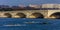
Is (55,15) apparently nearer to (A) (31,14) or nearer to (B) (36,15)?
(B) (36,15)

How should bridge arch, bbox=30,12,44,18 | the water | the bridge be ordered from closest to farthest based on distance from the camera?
the water < the bridge < bridge arch, bbox=30,12,44,18

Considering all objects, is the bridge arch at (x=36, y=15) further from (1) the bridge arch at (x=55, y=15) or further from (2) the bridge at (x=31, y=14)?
(1) the bridge arch at (x=55, y=15)

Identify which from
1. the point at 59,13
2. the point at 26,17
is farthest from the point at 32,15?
the point at 59,13

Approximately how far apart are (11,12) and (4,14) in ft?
10.3

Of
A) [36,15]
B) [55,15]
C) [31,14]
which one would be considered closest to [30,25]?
[55,15]

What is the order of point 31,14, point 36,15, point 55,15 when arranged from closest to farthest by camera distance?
point 55,15 → point 31,14 → point 36,15

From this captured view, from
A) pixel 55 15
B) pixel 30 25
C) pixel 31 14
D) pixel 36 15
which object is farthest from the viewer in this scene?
pixel 36 15

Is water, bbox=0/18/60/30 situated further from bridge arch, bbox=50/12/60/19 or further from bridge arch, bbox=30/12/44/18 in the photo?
bridge arch, bbox=30/12/44/18

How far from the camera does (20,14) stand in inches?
5379

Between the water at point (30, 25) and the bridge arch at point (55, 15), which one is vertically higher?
the water at point (30, 25)

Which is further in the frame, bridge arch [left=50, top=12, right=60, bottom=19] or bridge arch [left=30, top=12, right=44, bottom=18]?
bridge arch [left=30, top=12, right=44, bottom=18]

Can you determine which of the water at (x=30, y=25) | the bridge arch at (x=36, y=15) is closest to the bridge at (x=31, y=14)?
the bridge arch at (x=36, y=15)

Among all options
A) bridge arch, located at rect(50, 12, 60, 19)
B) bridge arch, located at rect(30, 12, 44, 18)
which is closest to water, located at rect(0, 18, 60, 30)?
bridge arch, located at rect(50, 12, 60, 19)

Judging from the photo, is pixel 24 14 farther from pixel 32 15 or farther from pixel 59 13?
pixel 59 13
